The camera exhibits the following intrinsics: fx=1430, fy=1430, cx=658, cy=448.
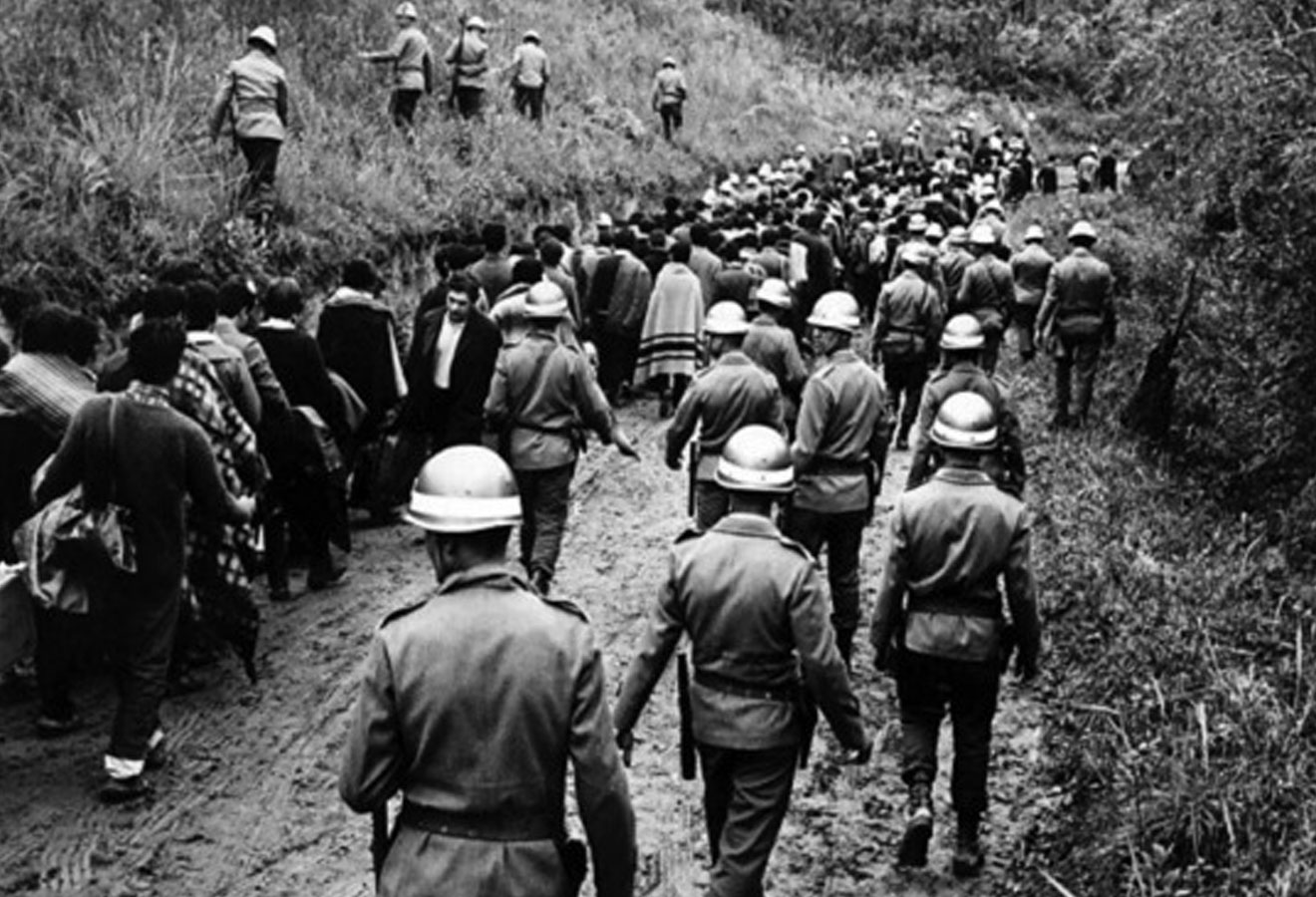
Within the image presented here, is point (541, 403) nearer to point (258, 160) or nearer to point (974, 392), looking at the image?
point (974, 392)

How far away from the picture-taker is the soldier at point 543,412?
8688mm

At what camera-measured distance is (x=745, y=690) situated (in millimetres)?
5266

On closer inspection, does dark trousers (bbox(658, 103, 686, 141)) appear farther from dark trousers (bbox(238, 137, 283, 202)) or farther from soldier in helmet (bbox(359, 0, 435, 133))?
dark trousers (bbox(238, 137, 283, 202))

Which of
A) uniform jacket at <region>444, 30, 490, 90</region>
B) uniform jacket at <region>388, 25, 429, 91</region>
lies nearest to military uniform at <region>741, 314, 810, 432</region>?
uniform jacket at <region>388, 25, 429, 91</region>

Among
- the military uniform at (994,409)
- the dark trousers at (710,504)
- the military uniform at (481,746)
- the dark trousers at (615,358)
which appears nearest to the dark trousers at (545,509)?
the dark trousers at (710,504)

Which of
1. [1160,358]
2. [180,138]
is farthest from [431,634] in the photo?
[1160,358]

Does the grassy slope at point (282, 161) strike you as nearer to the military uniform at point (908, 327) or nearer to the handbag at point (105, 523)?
the handbag at point (105, 523)

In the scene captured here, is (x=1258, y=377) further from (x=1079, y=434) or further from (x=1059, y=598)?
(x=1059, y=598)

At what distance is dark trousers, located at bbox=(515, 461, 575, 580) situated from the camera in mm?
8789

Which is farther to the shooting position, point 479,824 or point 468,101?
point 468,101

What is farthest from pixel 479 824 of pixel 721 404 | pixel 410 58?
pixel 410 58

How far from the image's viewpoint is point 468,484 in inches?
155

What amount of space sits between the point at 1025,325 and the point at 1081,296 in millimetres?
2937

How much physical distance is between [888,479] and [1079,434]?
7.72ft
